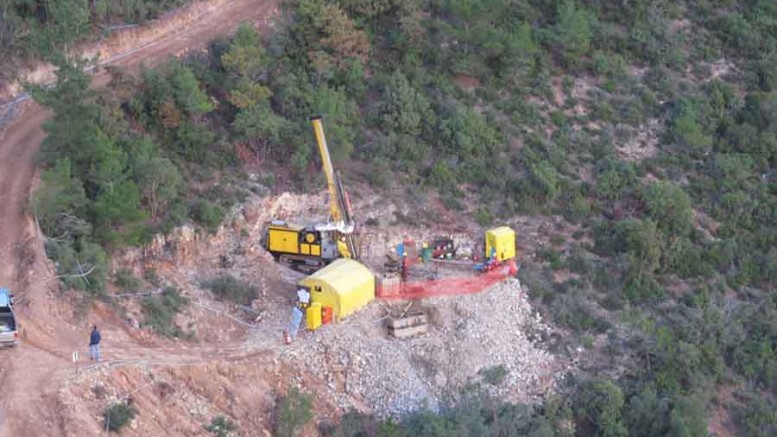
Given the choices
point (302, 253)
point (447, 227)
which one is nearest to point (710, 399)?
point (447, 227)

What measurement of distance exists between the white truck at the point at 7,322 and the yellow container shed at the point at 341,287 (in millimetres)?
9012

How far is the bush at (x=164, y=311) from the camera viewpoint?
36938 millimetres

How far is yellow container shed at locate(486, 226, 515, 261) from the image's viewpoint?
1694 inches

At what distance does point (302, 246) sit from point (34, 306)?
972 centimetres

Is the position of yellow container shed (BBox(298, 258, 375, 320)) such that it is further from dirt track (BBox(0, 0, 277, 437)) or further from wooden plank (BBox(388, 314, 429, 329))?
dirt track (BBox(0, 0, 277, 437))

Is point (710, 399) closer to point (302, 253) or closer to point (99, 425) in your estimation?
point (302, 253)

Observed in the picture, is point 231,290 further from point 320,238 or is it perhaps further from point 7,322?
point 7,322

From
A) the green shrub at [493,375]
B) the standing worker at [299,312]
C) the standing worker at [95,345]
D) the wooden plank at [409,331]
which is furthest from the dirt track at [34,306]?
the green shrub at [493,375]

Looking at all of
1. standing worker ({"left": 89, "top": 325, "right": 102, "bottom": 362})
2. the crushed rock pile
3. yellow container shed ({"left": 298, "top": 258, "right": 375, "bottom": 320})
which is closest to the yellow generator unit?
yellow container shed ({"left": 298, "top": 258, "right": 375, "bottom": 320})

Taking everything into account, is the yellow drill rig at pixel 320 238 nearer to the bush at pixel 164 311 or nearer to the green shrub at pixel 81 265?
the bush at pixel 164 311

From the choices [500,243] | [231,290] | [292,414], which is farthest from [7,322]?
[500,243]

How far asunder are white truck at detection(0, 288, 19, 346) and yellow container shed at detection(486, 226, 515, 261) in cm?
1650

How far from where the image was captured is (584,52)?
177 feet

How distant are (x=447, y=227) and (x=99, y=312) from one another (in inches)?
539
